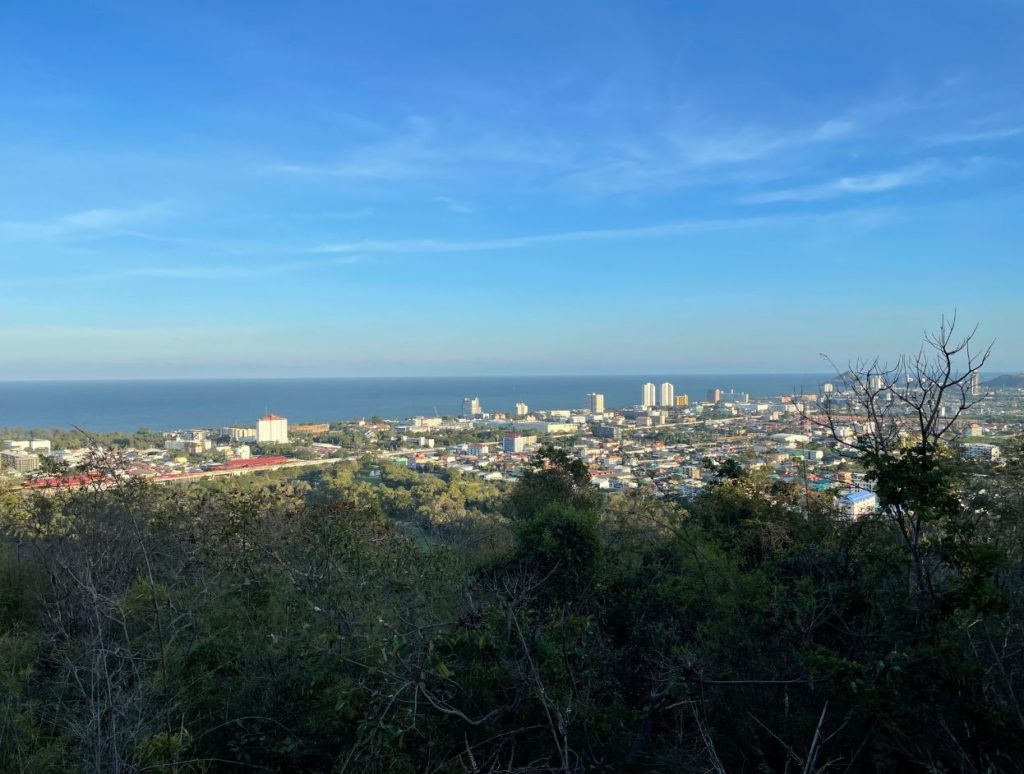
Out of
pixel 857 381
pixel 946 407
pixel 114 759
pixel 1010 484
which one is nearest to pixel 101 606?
pixel 114 759

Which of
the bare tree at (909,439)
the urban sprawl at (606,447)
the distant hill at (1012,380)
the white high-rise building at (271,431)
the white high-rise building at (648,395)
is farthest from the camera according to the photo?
the white high-rise building at (648,395)

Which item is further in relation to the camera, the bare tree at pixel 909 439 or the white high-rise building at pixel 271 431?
the white high-rise building at pixel 271 431

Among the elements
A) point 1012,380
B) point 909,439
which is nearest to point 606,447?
point 1012,380

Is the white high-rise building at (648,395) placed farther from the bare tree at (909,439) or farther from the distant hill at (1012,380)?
the bare tree at (909,439)

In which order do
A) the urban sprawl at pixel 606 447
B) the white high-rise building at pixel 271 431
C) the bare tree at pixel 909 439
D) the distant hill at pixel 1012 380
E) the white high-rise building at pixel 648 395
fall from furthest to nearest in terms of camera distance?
the white high-rise building at pixel 648 395
the white high-rise building at pixel 271 431
the distant hill at pixel 1012 380
the urban sprawl at pixel 606 447
the bare tree at pixel 909 439

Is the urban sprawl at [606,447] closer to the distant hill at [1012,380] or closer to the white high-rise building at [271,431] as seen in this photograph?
the white high-rise building at [271,431]

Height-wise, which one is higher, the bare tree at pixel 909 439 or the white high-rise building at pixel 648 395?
the bare tree at pixel 909 439

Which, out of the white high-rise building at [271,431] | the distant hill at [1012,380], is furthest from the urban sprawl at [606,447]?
the distant hill at [1012,380]

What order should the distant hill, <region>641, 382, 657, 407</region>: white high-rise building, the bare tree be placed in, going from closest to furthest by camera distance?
1. the bare tree
2. the distant hill
3. <region>641, 382, 657, 407</region>: white high-rise building

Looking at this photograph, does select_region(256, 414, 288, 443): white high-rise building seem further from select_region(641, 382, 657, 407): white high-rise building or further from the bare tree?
the bare tree

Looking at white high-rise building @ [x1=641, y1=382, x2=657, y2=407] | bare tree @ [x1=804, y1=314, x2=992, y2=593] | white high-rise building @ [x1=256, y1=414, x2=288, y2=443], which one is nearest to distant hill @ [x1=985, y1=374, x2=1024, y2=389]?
bare tree @ [x1=804, y1=314, x2=992, y2=593]

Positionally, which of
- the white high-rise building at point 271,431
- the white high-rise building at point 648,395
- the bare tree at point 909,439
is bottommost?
the white high-rise building at point 271,431

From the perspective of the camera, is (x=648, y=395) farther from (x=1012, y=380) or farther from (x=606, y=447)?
(x=1012, y=380)
